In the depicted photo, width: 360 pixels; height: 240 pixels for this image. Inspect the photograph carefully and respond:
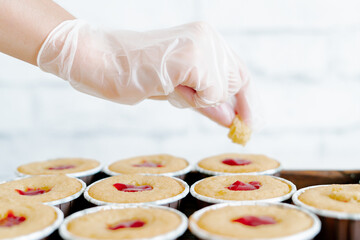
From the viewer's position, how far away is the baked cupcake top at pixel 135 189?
1442mm

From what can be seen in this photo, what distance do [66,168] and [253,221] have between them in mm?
1069

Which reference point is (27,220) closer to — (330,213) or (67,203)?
(67,203)

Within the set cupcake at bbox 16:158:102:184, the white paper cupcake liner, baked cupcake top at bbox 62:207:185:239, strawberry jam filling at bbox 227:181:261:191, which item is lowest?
cupcake at bbox 16:158:102:184

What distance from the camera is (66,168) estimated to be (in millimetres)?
1975

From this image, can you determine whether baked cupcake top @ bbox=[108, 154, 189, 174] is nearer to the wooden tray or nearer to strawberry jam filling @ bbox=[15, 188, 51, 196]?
strawberry jam filling @ bbox=[15, 188, 51, 196]

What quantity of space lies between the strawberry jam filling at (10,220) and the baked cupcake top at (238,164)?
2.79ft

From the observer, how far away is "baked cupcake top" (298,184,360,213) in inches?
50.7

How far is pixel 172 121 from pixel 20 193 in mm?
1304

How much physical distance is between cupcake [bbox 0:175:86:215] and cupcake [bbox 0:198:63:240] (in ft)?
0.32

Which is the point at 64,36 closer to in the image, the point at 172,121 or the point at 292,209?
the point at 292,209

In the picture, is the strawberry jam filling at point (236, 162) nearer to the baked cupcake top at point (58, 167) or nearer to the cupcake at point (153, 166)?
the cupcake at point (153, 166)

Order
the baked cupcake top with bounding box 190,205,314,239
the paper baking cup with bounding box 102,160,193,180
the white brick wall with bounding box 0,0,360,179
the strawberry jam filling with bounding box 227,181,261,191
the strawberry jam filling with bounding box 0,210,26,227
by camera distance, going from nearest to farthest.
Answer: the baked cupcake top with bounding box 190,205,314,239 → the strawberry jam filling with bounding box 0,210,26,227 → the strawberry jam filling with bounding box 227,181,261,191 → the paper baking cup with bounding box 102,160,193,180 → the white brick wall with bounding box 0,0,360,179

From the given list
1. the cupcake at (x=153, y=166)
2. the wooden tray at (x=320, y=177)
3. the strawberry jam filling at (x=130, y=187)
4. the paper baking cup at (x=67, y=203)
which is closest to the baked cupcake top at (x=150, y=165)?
the cupcake at (x=153, y=166)

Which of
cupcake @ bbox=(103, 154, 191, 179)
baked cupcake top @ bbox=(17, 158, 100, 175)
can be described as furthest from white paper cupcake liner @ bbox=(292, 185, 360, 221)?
baked cupcake top @ bbox=(17, 158, 100, 175)
